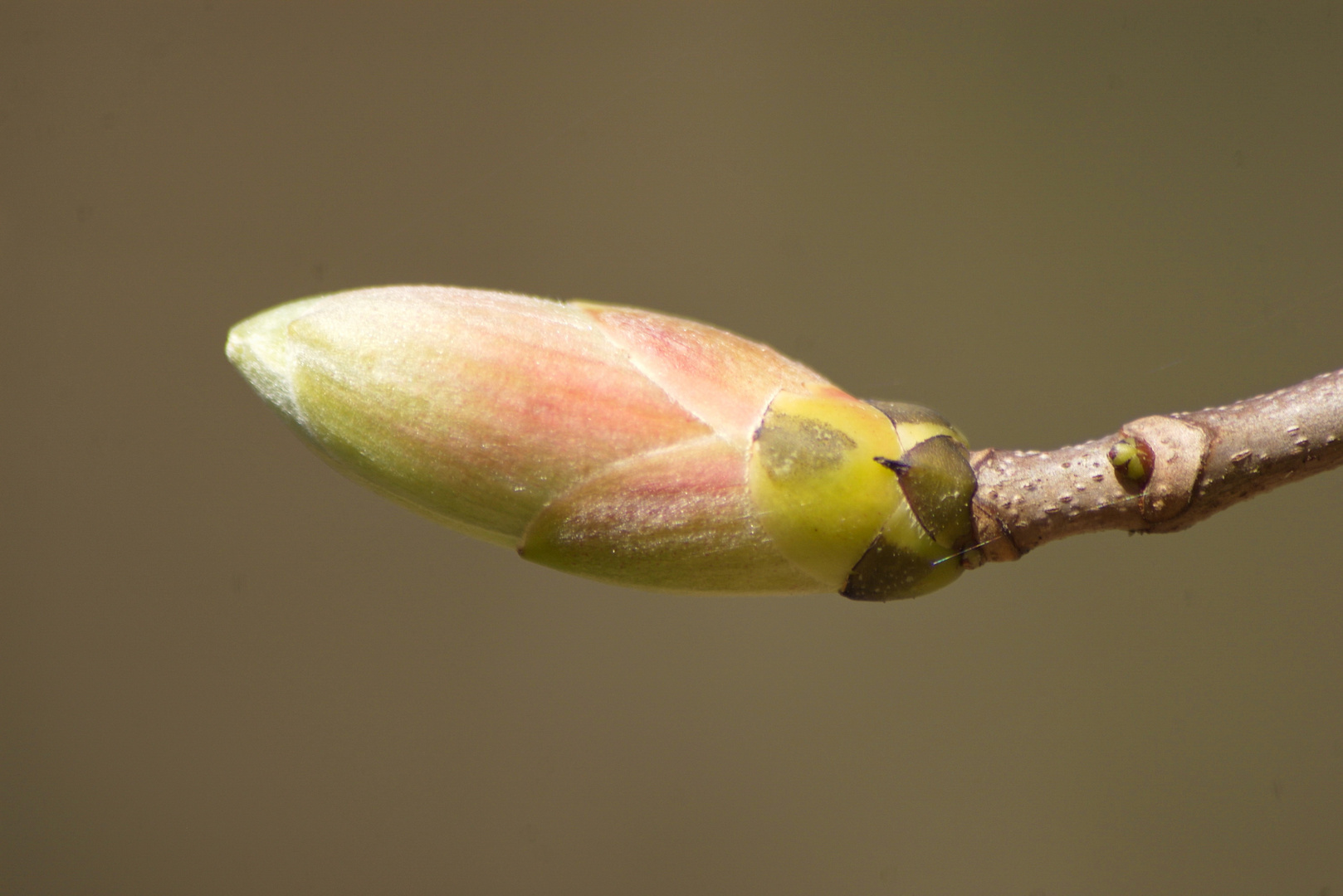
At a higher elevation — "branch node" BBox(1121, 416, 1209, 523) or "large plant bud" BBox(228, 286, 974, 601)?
"branch node" BBox(1121, 416, 1209, 523)

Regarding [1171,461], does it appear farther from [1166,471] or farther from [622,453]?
[622,453]

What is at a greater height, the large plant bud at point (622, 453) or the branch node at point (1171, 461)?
the branch node at point (1171, 461)

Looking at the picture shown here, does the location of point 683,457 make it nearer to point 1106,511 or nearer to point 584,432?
point 584,432

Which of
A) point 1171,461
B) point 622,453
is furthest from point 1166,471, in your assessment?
point 622,453

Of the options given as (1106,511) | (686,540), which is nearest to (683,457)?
(686,540)
